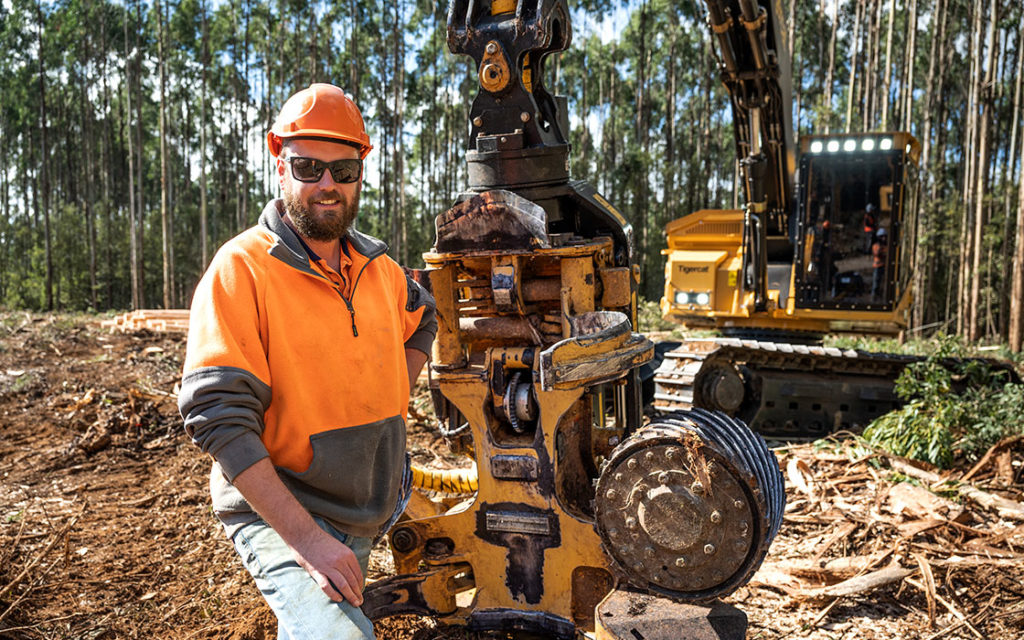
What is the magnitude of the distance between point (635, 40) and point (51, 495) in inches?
1431

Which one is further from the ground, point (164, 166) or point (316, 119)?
point (164, 166)

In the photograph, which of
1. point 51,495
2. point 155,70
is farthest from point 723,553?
point 155,70

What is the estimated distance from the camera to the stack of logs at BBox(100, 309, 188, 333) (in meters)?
16.0

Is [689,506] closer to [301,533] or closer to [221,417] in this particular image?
[301,533]

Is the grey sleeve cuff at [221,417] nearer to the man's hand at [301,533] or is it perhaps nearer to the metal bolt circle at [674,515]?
the man's hand at [301,533]

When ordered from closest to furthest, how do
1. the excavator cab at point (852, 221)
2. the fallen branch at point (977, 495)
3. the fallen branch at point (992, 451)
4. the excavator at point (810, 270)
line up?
1. the fallen branch at point (977, 495)
2. the fallen branch at point (992, 451)
3. the excavator at point (810, 270)
4. the excavator cab at point (852, 221)

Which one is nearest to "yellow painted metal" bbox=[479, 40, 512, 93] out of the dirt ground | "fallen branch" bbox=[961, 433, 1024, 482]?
the dirt ground

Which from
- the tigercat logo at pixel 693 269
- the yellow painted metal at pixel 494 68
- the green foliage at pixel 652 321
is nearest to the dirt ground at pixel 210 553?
the yellow painted metal at pixel 494 68

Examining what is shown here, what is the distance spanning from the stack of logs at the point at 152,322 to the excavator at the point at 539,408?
13715 mm

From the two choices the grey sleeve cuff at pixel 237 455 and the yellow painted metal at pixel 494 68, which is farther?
the yellow painted metal at pixel 494 68

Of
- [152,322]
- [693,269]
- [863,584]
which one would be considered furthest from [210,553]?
[152,322]

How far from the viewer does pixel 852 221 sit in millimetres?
8742

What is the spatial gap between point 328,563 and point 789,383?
7505 mm

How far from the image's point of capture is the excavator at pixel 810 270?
817cm
